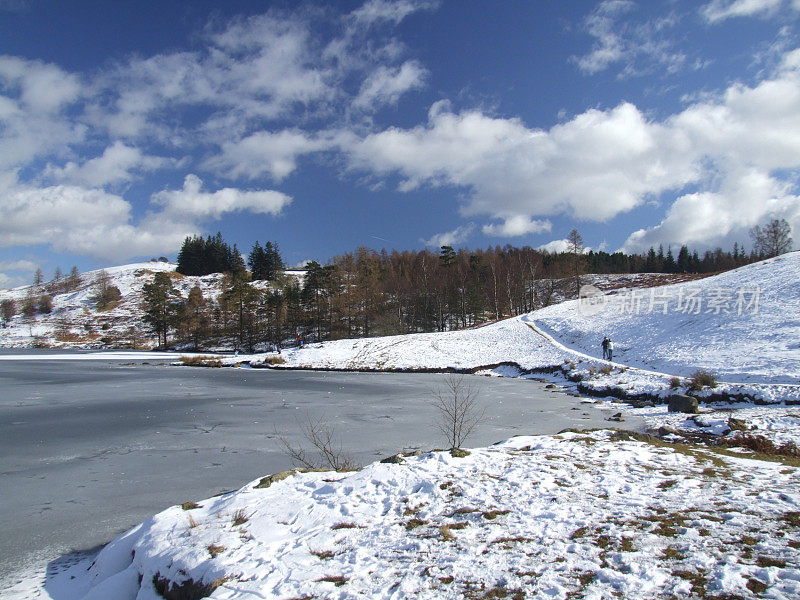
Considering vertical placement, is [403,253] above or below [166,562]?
above

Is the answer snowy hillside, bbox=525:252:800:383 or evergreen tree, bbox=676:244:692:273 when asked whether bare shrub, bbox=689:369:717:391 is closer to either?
snowy hillside, bbox=525:252:800:383

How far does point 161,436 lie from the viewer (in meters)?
12.8

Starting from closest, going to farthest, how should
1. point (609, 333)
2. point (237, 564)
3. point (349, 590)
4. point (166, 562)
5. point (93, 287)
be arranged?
1. point (349, 590)
2. point (237, 564)
3. point (166, 562)
4. point (609, 333)
5. point (93, 287)

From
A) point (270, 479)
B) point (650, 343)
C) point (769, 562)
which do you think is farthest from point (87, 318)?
point (769, 562)

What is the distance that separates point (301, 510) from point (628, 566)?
4.06 meters

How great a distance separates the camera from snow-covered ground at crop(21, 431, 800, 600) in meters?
3.93

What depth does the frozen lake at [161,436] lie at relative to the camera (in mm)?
7391

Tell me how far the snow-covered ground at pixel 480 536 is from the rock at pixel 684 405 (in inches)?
356

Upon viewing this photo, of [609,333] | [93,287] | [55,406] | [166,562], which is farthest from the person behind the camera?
[93,287]

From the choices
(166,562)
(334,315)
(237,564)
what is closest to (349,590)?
(237,564)

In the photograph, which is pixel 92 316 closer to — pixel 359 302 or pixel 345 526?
pixel 359 302

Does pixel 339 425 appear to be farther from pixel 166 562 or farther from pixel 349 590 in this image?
pixel 349 590

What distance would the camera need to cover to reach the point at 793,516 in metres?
4.85

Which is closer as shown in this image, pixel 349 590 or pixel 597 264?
pixel 349 590
